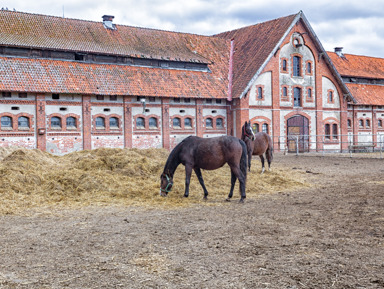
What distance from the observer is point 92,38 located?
102 ft

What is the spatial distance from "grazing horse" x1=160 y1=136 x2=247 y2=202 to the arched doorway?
2486cm

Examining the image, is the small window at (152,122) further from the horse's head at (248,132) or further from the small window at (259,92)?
the horse's head at (248,132)

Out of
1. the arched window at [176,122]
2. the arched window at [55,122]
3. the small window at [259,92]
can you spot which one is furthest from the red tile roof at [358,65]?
the arched window at [55,122]

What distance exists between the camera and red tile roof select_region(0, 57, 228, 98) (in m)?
26.4

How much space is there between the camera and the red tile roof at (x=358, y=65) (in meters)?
42.7

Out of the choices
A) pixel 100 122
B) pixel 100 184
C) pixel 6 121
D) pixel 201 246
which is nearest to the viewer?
pixel 201 246

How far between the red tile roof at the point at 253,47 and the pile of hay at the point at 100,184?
19.1 m

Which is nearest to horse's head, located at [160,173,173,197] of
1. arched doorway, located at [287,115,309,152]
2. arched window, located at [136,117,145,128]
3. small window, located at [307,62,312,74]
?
arched window, located at [136,117,145,128]

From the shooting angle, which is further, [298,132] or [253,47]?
[298,132]

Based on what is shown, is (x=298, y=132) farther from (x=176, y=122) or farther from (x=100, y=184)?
(x=100, y=184)

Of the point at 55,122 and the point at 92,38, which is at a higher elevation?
the point at 92,38

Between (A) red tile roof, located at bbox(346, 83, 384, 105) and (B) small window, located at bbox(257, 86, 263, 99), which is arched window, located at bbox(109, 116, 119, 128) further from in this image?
(A) red tile roof, located at bbox(346, 83, 384, 105)

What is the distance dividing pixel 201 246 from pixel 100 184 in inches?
262

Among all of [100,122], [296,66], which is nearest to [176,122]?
[100,122]
